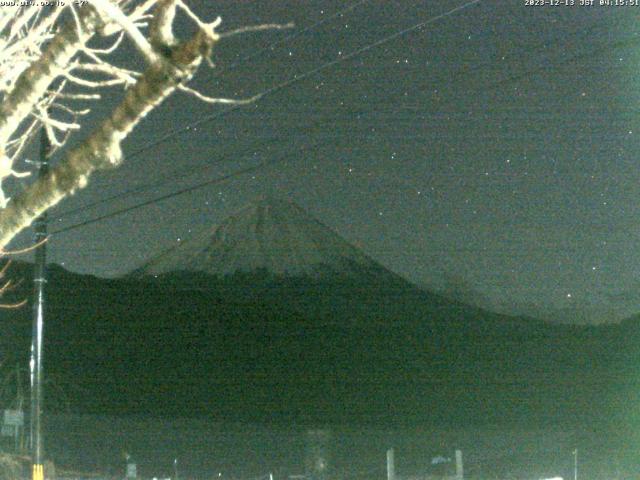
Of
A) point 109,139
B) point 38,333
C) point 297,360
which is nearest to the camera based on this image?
point 109,139

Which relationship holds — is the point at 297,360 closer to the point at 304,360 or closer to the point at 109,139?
the point at 304,360

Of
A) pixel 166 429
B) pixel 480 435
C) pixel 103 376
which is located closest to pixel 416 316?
pixel 103 376

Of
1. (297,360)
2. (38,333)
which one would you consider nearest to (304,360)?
(297,360)

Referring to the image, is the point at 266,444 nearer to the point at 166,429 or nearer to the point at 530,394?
the point at 166,429

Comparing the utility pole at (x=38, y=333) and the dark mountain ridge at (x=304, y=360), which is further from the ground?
the dark mountain ridge at (x=304, y=360)

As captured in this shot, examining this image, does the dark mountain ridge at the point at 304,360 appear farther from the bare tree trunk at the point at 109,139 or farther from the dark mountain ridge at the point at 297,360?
the bare tree trunk at the point at 109,139

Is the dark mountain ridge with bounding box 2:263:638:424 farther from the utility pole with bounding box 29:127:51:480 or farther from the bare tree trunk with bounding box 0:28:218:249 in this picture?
the bare tree trunk with bounding box 0:28:218:249

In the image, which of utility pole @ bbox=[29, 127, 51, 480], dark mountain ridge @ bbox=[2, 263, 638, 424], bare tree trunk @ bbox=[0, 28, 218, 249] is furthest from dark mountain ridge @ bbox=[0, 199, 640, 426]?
bare tree trunk @ bbox=[0, 28, 218, 249]

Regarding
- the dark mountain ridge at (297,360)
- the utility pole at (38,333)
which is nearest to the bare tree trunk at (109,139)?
the utility pole at (38,333)
